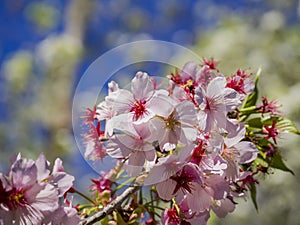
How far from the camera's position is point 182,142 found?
549 mm

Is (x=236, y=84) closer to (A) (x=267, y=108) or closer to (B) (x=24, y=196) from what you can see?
(A) (x=267, y=108)

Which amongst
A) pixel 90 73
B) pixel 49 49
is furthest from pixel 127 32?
pixel 90 73

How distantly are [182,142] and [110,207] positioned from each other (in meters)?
0.11

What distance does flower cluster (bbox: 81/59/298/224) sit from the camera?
0.55m

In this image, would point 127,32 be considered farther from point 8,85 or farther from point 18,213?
point 18,213

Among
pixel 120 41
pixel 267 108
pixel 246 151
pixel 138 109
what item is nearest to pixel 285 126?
pixel 267 108

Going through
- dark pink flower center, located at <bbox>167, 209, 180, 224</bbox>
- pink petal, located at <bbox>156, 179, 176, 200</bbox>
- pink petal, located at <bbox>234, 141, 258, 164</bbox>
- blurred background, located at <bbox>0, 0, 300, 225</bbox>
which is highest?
Answer: blurred background, located at <bbox>0, 0, 300, 225</bbox>

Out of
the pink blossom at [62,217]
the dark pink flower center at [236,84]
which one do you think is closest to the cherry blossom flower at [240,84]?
the dark pink flower center at [236,84]

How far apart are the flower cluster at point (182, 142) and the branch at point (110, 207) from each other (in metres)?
0.03

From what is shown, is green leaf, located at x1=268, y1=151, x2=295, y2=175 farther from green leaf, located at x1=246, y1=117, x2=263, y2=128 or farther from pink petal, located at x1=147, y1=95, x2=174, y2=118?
pink petal, located at x1=147, y1=95, x2=174, y2=118

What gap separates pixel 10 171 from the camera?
1.57ft

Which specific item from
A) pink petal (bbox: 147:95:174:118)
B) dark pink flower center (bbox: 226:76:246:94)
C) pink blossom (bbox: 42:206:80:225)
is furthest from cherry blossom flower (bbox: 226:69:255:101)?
pink blossom (bbox: 42:206:80:225)

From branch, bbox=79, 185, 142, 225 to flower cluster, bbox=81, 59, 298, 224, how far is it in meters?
0.03

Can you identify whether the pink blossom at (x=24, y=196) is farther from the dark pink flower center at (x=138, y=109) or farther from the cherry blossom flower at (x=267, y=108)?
the cherry blossom flower at (x=267, y=108)
